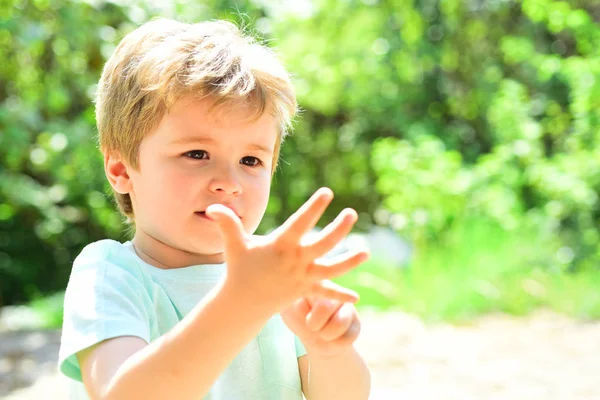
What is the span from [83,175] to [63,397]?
264cm

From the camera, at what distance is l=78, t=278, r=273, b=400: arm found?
42.1 inches

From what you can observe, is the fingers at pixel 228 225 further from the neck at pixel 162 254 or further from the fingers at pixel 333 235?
the neck at pixel 162 254

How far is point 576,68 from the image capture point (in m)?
5.26

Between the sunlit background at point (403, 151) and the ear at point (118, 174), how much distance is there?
231cm

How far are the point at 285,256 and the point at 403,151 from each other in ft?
16.1

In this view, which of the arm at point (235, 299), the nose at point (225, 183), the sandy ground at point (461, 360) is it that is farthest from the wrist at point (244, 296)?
the sandy ground at point (461, 360)

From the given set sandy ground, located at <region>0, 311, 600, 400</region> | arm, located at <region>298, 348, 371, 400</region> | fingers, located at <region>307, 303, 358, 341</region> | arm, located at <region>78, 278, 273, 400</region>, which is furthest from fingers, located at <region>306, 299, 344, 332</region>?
sandy ground, located at <region>0, 311, 600, 400</region>

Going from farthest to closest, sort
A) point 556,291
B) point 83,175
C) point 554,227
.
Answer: point 83,175
point 554,227
point 556,291

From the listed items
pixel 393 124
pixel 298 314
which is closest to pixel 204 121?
pixel 298 314

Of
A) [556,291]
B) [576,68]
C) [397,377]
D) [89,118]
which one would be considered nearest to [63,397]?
[397,377]

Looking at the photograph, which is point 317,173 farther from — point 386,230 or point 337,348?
point 337,348

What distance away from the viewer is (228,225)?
1034mm

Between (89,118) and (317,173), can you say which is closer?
(89,118)

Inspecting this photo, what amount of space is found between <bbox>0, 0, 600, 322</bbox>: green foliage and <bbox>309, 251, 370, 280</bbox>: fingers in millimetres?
3784
